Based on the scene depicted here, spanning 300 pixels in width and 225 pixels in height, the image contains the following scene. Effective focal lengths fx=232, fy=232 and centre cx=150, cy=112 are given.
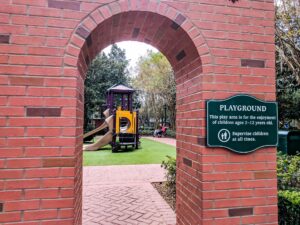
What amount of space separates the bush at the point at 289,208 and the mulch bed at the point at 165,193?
1832 millimetres

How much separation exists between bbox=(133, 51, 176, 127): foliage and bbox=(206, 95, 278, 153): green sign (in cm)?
2030

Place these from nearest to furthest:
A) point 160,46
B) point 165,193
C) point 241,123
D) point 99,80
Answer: point 241,123
point 160,46
point 165,193
point 99,80

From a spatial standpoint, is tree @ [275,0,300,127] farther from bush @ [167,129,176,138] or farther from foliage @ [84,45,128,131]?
foliage @ [84,45,128,131]

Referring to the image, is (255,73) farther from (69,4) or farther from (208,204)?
(69,4)

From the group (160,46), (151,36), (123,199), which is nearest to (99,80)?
(123,199)

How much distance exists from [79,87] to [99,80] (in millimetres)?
25164

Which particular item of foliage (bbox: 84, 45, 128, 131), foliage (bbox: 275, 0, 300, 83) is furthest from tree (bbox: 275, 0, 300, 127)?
foliage (bbox: 84, 45, 128, 131)

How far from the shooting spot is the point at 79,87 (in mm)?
2322

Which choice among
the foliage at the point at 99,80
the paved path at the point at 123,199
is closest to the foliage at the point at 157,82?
the foliage at the point at 99,80

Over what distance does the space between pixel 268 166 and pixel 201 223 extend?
901 mm

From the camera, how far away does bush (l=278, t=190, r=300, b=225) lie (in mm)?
2873

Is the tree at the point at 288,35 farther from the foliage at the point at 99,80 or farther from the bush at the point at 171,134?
the foliage at the point at 99,80

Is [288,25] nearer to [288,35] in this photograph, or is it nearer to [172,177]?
[288,35]

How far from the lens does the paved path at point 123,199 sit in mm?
3885
